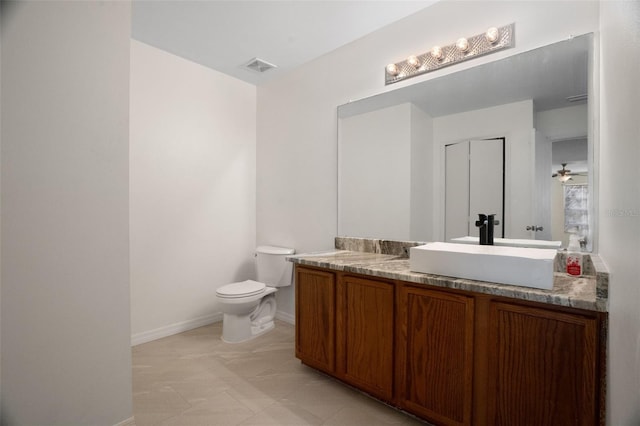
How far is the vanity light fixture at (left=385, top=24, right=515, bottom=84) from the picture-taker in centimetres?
189

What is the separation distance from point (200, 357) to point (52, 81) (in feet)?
6.82

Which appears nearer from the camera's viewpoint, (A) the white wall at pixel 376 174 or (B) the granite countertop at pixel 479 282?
(B) the granite countertop at pixel 479 282

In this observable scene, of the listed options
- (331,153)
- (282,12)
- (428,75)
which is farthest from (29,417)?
(428,75)

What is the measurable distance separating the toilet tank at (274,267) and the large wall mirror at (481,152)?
0.86 metres

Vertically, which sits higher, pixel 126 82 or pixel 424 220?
pixel 126 82

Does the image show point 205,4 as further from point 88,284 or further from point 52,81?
point 88,284

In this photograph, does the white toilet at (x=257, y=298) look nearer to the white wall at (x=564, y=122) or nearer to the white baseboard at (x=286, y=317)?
the white baseboard at (x=286, y=317)

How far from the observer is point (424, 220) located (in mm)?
2240

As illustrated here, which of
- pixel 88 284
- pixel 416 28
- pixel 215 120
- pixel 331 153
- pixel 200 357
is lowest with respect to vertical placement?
pixel 200 357

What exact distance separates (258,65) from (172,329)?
2.69 m

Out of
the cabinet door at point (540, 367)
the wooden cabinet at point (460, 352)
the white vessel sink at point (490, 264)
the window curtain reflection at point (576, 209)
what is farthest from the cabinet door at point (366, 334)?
the window curtain reflection at point (576, 209)

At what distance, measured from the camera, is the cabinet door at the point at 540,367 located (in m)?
1.21

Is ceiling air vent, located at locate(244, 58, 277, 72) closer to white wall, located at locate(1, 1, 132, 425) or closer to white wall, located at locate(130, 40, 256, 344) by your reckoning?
white wall, located at locate(130, 40, 256, 344)

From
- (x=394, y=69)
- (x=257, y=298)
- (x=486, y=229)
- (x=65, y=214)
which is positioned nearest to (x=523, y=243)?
(x=486, y=229)
